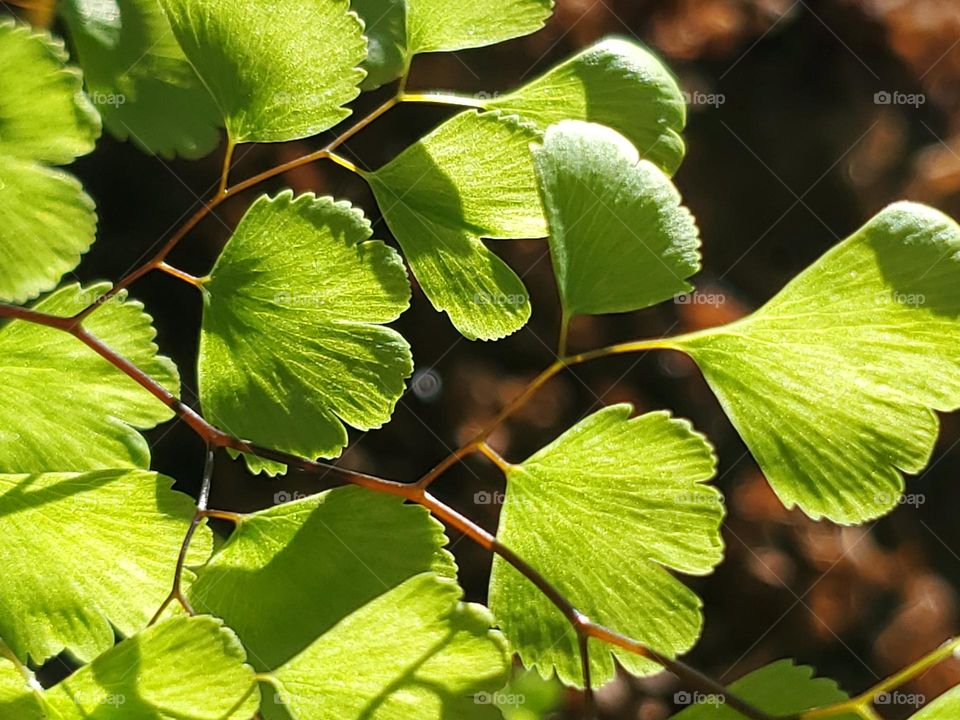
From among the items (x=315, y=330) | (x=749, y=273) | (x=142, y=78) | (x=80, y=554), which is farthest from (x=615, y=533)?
(x=749, y=273)

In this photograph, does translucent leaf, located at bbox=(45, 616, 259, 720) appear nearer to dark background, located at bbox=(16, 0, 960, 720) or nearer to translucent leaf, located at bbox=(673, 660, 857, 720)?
translucent leaf, located at bbox=(673, 660, 857, 720)

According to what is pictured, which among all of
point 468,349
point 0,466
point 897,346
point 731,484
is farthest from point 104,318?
point 731,484

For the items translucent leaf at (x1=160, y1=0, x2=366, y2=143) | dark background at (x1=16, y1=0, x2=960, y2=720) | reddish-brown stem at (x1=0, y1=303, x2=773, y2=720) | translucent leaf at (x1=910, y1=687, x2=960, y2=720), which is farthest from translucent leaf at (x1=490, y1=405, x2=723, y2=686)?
dark background at (x1=16, y1=0, x2=960, y2=720)

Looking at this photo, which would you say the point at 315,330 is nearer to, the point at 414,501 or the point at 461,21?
the point at 414,501

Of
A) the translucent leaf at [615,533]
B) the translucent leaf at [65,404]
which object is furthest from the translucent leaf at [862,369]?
the translucent leaf at [65,404]

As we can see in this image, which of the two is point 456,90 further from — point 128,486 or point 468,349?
point 128,486

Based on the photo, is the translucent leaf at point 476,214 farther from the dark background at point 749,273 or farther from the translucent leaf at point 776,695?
the dark background at point 749,273

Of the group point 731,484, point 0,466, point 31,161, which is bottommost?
point 731,484
